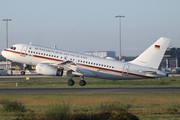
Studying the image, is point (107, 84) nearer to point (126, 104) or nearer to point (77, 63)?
point (77, 63)

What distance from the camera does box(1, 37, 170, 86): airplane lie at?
191 feet

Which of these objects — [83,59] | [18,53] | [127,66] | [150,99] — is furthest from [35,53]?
[150,99]

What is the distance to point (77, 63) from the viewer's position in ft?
198

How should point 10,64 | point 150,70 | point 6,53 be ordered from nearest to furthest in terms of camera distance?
1. point 150,70
2. point 6,53
3. point 10,64

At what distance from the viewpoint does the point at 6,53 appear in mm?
62312

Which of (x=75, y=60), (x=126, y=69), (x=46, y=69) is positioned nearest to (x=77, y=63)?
(x=75, y=60)

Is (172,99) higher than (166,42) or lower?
lower

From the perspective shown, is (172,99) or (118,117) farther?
(172,99)

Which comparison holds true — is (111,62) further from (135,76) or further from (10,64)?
(10,64)

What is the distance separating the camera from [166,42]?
57969 mm

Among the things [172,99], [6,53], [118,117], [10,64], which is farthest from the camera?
[10,64]

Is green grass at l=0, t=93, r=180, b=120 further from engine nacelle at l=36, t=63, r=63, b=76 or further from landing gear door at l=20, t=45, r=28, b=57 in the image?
landing gear door at l=20, t=45, r=28, b=57

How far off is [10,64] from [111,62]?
357 feet

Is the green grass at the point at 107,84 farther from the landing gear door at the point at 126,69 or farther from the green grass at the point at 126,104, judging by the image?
the green grass at the point at 126,104
